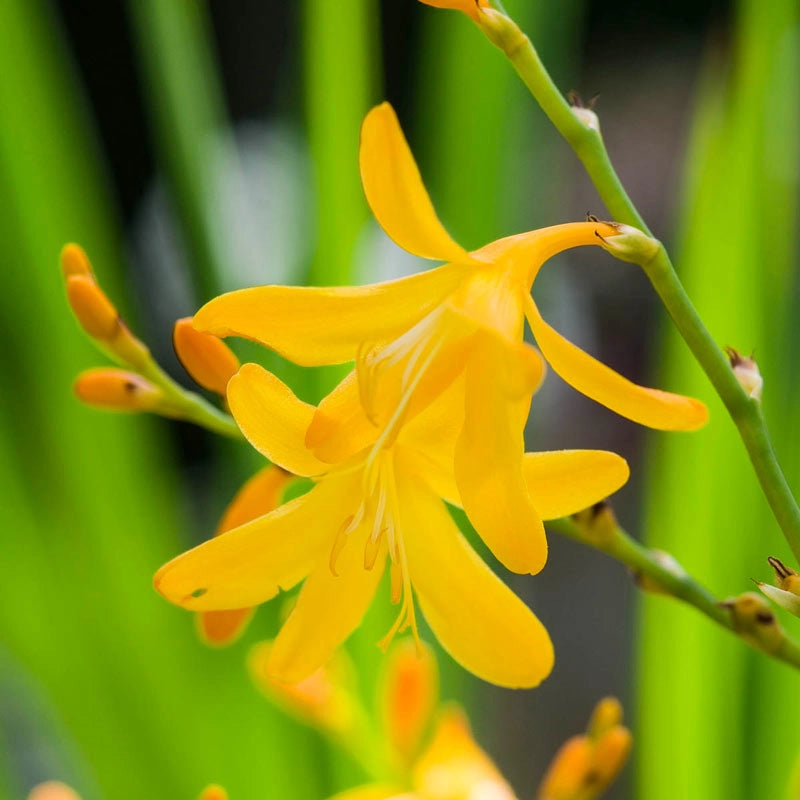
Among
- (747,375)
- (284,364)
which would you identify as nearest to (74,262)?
(747,375)

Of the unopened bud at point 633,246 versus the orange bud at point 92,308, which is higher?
the unopened bud at point 633,246

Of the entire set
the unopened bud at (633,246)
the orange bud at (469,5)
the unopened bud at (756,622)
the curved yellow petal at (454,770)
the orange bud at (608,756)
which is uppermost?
the orange bud at (469,5)

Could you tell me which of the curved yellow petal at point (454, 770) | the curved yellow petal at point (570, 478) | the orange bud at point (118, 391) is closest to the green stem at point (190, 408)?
the orange bud at point (118, 391)

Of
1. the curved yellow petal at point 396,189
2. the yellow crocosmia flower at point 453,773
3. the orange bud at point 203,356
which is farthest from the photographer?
the yellow crocosmia flower at point 453,773

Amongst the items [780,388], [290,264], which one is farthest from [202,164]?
[780,388]

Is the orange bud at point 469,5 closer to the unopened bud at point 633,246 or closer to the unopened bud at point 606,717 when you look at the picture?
the unopened bud at point 633,246

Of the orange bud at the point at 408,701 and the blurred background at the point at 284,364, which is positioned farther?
the blurred background at the point at 284,364
